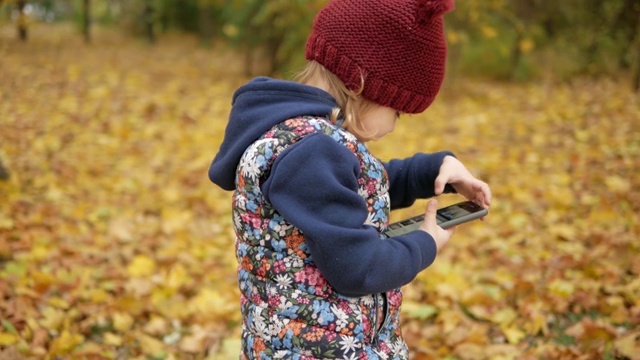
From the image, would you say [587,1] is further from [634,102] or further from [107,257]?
[107,257]

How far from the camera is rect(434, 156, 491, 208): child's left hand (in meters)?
1.50

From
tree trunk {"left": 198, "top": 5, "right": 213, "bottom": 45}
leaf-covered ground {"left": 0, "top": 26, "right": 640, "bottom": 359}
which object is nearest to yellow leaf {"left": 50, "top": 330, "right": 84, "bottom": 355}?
leaf-covered ground {"left": 0, "top": 26, "right": 640, "bottom": 359}

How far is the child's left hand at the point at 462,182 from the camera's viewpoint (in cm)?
150

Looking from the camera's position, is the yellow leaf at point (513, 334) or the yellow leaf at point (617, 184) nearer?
the yellow leaf at point (513, 334)

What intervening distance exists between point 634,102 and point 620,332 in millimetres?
4969

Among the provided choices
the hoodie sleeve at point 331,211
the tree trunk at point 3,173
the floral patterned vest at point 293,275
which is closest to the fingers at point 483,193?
the floral patterned vest at point 293,275

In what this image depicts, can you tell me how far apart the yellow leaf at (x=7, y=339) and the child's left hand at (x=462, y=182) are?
5.97 feet

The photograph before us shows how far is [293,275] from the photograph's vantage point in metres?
1.28

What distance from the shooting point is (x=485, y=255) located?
11.1ft

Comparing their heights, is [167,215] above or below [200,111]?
above

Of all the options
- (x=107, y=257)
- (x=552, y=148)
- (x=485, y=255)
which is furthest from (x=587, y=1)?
(x=107, y=257)

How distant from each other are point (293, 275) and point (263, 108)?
14.9 inches

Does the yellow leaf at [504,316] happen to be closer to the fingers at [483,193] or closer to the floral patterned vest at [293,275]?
the fingers at [483,193]

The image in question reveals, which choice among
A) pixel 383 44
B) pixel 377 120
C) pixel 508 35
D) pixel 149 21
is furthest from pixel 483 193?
pixel 149 21
